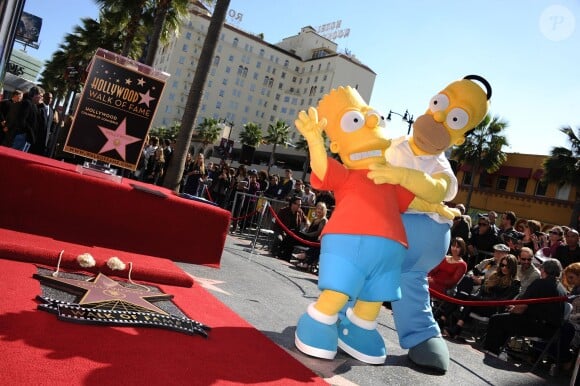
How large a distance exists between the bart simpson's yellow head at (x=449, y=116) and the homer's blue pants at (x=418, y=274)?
0.61m

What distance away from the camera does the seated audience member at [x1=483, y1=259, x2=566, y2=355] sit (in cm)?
544

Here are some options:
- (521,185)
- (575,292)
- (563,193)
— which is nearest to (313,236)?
(575,292)

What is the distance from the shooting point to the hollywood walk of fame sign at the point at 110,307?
2713 millimetres

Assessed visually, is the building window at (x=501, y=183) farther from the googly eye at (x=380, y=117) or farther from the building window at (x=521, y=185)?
the googly eye at (x=380, y=117)

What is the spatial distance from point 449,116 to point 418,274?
4.37ft

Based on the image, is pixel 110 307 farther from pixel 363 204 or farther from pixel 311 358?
pixel 363 204

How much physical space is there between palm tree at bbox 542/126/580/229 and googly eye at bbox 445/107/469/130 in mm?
22280

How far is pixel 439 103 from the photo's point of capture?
3.64 metres

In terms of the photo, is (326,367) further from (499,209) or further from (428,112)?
(499,209)

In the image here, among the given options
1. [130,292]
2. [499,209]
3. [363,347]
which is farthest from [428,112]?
[499,209]

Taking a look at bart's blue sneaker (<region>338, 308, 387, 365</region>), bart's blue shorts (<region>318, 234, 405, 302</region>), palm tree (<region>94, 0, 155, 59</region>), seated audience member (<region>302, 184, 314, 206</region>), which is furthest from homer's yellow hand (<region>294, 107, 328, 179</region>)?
palm tree (<region>94, 0, 155, 59</region>)

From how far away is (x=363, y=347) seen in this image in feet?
11.4

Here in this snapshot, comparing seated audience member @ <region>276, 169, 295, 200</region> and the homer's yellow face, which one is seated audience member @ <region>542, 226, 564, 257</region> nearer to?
the homer's yellow face

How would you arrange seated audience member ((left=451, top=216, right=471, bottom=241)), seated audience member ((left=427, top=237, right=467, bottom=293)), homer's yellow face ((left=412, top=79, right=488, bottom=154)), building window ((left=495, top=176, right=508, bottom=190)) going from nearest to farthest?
homer's yellow face ((left=412, top=79, right=488, bottom=154)) < seated audience member ((left=427, top=237, right=467, bottom=293)) < seated audience member ((left=451, top=216, right=471, bottom=241)) < building window ((left=495, top=176, right=508, bottom=190))
